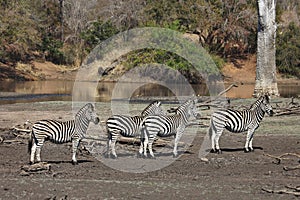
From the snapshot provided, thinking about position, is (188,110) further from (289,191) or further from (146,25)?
(146,25)

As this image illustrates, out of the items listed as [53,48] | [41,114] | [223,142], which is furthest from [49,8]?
[223,142]

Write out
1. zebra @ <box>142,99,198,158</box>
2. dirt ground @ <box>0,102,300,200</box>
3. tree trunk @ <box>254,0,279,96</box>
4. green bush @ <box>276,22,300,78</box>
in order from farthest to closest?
green bush @ <box>276,22,300,78</box>
tree trunk @ <box>254,0,279,96</box>
zebra @ <box>142,99,198,158</box>
dirt ground @ <box>0,102,300,200</box>

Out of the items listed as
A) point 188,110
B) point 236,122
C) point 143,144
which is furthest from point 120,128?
point 236,122

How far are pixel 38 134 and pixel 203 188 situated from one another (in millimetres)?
3744

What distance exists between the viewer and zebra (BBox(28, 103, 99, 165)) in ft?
38.8

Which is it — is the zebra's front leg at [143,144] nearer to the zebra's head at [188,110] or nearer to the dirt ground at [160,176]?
the dirt ground at [160,176]

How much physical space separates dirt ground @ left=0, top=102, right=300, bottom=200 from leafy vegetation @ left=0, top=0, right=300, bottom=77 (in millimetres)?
35790

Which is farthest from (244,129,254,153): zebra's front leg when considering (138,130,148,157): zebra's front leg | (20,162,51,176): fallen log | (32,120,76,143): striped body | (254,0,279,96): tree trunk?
(254,0,279,96): tree trunk

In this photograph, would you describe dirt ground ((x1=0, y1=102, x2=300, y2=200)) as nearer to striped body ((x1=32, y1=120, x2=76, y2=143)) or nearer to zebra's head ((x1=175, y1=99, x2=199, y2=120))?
striped body ((x1=32, y1=120, x2=76, y2=143))

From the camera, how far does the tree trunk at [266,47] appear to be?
1117 inches

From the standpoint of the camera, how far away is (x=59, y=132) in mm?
12117

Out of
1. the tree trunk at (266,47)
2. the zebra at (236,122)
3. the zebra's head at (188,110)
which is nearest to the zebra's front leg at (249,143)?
the zebra at (236,122)

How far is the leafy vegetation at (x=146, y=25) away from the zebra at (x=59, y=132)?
122 feet

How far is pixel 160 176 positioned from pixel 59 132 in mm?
2484
